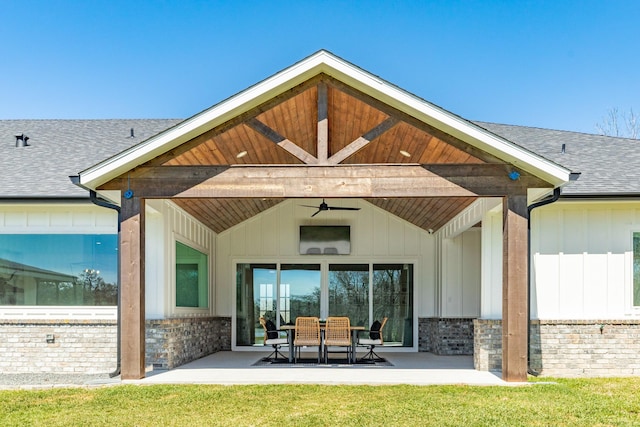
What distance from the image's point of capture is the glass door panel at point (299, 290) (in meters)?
14.3

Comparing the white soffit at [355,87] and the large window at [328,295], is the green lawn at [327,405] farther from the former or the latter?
the large window at [328,295]

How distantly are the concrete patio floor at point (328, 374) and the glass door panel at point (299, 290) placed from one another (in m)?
2.80

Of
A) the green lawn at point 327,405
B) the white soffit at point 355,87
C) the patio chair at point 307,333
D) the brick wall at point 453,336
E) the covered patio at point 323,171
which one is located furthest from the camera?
the brick wall at point 453,336

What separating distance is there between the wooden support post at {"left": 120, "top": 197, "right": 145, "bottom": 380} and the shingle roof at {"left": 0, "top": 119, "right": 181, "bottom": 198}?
171 centimetres

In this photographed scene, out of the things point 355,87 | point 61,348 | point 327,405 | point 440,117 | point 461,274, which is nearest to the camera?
point 327,405

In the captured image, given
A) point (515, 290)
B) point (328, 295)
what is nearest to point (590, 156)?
point (515, 290)

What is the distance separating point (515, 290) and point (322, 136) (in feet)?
10.5

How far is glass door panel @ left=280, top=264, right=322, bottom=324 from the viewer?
47.1 ft

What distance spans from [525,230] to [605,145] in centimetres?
536

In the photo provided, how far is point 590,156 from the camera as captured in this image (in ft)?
37.3

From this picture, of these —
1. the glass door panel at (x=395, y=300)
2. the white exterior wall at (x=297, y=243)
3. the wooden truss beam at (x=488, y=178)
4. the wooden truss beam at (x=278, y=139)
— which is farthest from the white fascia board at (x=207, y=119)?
the glass door panel at (x=395, y=300)

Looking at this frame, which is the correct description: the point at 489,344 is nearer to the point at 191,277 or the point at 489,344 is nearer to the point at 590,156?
the point at 590,156

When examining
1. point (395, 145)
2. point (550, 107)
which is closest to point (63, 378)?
point (395, 145)

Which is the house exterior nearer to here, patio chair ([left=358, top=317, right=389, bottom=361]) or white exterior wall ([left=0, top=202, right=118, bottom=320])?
white exterior wall ([left=0, top=202, right=118, bottom=320])
